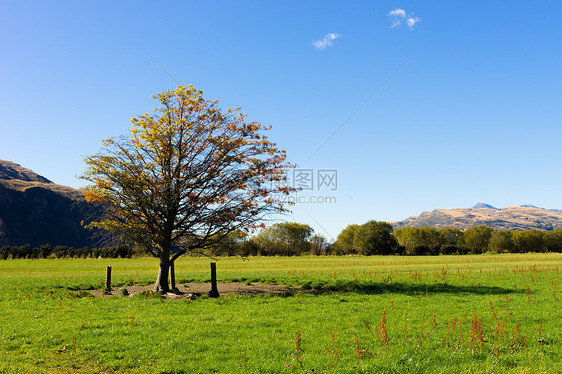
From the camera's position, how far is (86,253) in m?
91.5

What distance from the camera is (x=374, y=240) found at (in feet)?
396

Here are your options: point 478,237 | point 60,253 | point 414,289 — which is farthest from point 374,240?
point 414,289

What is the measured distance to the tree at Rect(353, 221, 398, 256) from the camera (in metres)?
121

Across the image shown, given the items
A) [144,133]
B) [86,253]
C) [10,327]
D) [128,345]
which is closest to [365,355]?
[128,345]

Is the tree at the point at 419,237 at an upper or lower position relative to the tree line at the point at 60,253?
upper

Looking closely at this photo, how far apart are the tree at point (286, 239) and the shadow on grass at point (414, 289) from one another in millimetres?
105595

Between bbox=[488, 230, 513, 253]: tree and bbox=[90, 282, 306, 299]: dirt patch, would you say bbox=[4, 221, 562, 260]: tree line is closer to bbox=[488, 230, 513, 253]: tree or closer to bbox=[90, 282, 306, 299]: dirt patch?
bbox=[488, 230, 513, 253]: tree

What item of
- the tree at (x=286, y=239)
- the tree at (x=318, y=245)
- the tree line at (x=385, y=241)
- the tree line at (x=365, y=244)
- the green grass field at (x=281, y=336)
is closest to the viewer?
the green grass field at (x=281, y=336)

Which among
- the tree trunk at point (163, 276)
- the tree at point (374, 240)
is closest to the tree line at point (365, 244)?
the tree at point (374, 240)

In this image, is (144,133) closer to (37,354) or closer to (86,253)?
(37,354)

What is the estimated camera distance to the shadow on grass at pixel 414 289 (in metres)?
22.2

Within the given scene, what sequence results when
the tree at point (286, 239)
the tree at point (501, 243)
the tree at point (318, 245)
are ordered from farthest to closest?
the tree at point (501, 243), the tree at point (318, 245), the tree at point (286, 239)

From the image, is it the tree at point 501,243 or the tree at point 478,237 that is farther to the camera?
the tree at point 478,237

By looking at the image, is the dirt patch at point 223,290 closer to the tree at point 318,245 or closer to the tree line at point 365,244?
the tree line at point 365,244
